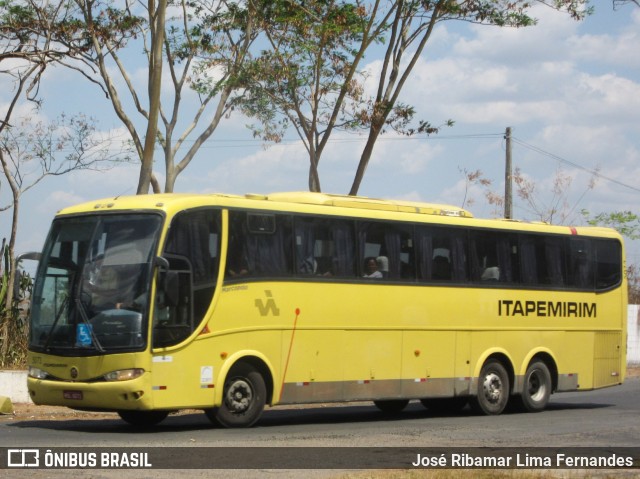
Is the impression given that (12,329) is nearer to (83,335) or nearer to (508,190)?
(83,335)

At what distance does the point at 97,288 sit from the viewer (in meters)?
16.2

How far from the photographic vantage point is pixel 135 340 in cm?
1593

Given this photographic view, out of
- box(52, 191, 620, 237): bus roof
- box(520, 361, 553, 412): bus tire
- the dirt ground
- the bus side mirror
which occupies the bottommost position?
the dirt ground

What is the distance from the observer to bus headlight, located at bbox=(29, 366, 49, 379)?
1661cm

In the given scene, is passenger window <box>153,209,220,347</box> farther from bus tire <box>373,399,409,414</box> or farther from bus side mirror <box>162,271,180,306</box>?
bus tire <box>373,399,409,414</box>

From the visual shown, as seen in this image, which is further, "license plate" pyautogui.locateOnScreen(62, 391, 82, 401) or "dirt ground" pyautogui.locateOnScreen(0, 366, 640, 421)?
"dirt ground" pyautogui.locateOnScreen(0, 366, 640, 421)

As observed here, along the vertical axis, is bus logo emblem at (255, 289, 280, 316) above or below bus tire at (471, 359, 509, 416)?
above

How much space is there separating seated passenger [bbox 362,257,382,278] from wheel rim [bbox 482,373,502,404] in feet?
11.1

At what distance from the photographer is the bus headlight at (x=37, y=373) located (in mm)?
16609

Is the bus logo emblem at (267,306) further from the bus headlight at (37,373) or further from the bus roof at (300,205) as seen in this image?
the bus headlight at (37,373)

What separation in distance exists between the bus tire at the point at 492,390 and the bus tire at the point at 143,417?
237 inches

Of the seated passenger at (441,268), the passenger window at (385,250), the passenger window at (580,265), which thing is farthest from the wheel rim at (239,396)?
the passenger window at (580,265)

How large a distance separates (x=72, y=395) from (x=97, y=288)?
1428 mm

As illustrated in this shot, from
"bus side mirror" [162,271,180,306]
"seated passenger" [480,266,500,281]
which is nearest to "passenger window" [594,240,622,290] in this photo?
"seated passenger" [480,266,500,281]
